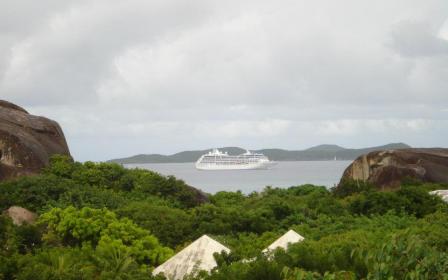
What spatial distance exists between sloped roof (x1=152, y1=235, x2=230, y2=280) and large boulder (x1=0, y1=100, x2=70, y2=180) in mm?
11746

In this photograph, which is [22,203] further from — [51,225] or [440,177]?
[440,177]

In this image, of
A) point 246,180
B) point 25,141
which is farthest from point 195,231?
point 246,180

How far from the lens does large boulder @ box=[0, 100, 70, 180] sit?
67.1 feet

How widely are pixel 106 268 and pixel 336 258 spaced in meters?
2.89

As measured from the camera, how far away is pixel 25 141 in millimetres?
21016

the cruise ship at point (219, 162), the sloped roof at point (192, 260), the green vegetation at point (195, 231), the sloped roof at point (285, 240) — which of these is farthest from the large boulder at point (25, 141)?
the cruise ship at point (219, 162)

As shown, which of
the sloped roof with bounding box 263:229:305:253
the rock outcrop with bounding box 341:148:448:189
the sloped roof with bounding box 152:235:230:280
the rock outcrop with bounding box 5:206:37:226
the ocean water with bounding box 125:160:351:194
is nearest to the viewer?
the sloped roof with bounding box 152:235:230:280

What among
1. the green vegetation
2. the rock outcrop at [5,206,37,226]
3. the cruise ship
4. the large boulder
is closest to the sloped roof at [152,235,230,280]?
the green vegetation

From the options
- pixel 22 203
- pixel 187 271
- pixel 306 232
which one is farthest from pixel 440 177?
pixel 187 271

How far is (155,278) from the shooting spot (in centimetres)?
805

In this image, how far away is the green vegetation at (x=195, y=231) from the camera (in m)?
7.37

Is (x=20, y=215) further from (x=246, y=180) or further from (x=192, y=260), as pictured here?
(x=246, y=180)

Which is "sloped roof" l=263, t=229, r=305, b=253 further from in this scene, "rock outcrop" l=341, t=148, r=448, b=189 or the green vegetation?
"rock outcrop" l=341, t=148, r=448, b=189

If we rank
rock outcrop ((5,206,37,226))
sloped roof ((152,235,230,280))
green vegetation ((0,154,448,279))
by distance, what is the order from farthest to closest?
rock outcrop ((5,206,37,226))
sloped roof ((152,235,230,280))
green vegetation ((0,154,448,279))
